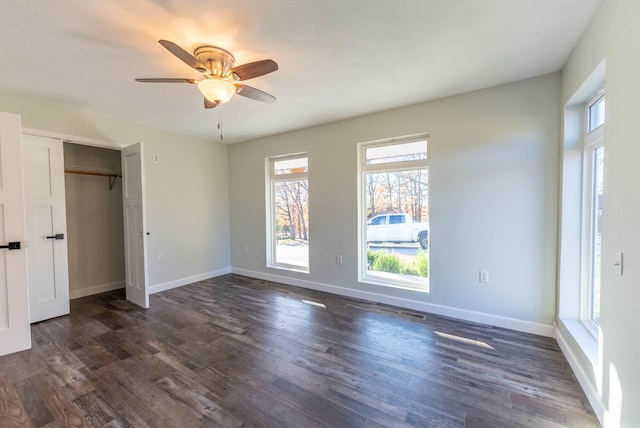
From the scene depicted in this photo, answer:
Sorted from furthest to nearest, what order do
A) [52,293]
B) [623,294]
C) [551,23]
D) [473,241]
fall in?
[52,293] < [473,241] < [551,23] < [623,294]

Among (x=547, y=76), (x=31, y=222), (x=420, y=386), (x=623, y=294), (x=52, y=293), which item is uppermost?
(x=547, y=76)

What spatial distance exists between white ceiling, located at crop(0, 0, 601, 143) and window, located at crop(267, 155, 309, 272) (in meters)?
1.53

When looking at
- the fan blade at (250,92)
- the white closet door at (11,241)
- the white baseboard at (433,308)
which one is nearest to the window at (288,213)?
the white baseboard at (433,308)

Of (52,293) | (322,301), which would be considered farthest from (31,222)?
(322,301)

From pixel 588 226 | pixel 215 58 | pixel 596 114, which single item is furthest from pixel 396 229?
pixel 215 58

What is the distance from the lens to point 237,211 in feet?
17.2

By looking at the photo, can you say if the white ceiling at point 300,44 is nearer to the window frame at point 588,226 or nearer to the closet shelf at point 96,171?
the window frame at point 588,226

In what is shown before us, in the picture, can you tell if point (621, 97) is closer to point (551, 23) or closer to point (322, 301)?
point (551, 23)

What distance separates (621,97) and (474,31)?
95cm

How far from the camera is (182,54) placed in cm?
175

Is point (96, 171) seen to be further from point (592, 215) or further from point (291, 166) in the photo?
point (592, 215)

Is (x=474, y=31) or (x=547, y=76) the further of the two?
(x=547, y=76)

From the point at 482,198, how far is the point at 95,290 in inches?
212

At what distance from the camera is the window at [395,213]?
345 centimetres
